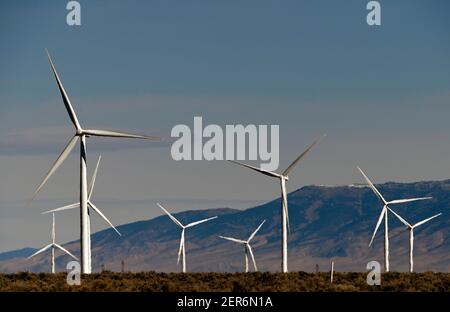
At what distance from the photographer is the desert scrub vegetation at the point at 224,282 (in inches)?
2837

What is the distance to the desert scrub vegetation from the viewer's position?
2837 inches

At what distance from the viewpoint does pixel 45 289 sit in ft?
230

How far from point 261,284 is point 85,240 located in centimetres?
1137

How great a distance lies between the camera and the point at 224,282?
3127 inches
